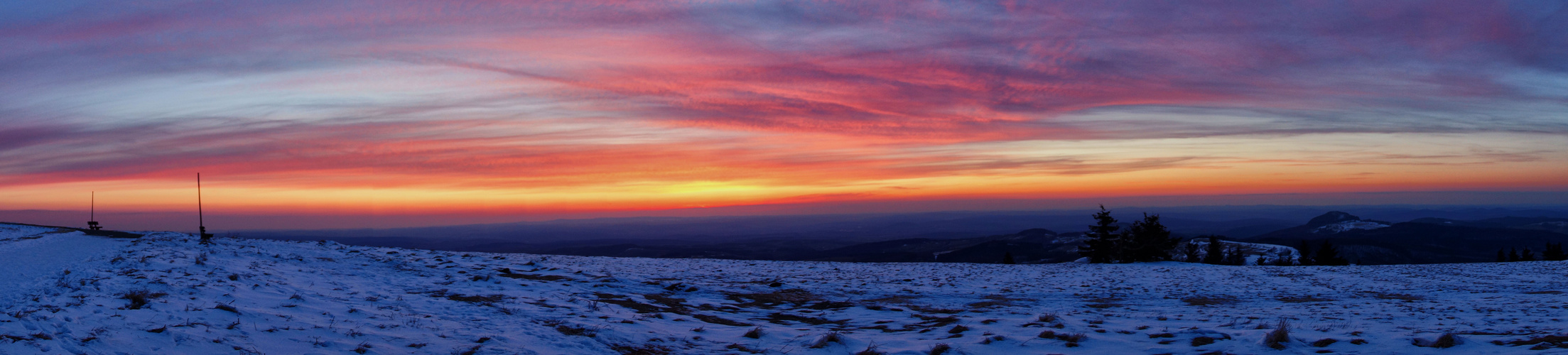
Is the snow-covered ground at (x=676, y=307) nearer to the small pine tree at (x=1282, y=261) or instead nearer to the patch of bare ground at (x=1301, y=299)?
the patch of bare ground at (x=1301, y=299)

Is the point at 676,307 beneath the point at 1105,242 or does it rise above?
above

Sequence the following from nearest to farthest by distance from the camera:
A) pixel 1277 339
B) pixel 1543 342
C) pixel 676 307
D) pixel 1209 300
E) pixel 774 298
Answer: pixel 1543 342 < pixel 1277 339 < pixel 676 307 < pixel 774 298 < pixel 1209 300

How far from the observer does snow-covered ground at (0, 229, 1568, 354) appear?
8.83 m

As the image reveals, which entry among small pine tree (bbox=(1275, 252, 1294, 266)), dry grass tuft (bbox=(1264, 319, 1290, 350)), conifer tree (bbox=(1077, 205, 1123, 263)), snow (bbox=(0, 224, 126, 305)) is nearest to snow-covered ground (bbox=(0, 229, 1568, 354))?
dry grass tuft (bbox=(1264, 319, 1290, 350))

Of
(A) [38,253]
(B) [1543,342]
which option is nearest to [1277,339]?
(B) [1543,342]

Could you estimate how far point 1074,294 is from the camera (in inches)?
766

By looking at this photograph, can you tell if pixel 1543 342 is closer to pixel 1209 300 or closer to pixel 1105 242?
pixel 1209 300

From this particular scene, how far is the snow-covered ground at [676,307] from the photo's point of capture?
883 cm

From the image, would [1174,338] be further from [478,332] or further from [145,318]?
[145,318]

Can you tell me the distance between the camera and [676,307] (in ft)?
47.7

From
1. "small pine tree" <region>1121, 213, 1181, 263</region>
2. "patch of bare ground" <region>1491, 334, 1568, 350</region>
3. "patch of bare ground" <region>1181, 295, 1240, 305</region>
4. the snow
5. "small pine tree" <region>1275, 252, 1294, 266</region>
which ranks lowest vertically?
"small pine tree" <region>1275, 252, 1294, 266</region>

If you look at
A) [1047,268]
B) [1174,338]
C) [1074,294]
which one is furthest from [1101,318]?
[1047,268]

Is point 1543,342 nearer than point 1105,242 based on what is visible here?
Yes

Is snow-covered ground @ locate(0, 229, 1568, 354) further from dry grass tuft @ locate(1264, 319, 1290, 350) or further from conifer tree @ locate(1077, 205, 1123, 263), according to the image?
conifer tree @ locate(1077, 205, 1123, 263)
